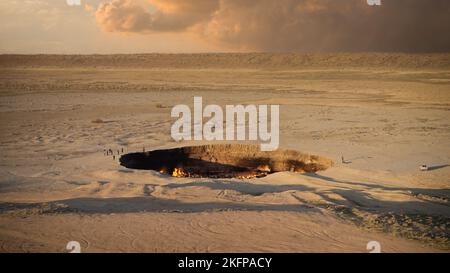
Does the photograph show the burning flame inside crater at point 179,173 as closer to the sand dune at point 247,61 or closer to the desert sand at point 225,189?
the desert sand at point 225,189

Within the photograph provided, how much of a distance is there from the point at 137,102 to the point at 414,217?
19879mm

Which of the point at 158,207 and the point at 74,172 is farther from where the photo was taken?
the point at 74,172

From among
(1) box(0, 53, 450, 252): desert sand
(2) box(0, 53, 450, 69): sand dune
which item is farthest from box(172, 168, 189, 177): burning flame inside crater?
(2) box(0, 53, 450, 69): sand dune

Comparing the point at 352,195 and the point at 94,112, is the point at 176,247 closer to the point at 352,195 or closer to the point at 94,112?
the point at 352,195

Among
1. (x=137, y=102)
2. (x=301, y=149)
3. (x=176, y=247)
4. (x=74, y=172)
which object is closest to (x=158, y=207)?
(x=176, y=247)

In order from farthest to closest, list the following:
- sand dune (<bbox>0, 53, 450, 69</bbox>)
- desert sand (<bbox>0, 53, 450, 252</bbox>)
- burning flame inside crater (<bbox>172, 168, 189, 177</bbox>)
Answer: sand dune (<bbox>0, 53, 450, 69</bbox>)
burning flame inside crater (<bbox>172, 168, 189, 177</bbox>)
desert sand (<bbox>0, 53, 450, 252</bbox>)

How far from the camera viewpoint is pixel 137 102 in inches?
1010

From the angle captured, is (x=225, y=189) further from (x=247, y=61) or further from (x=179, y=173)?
(x=247, y=61)

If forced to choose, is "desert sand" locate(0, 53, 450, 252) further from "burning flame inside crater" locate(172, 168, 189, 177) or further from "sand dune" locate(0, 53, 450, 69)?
"sand dune" locate(0, 53, 450, 69)

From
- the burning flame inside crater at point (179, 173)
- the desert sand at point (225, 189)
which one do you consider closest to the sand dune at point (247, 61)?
the desert sand at point (225, 189)

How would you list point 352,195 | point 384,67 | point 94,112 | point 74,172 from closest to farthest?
point 352,195, point 74,172, point 94,112, point 384,67

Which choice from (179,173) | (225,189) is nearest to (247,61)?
(179,173)

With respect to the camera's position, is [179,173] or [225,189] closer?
[225,189]

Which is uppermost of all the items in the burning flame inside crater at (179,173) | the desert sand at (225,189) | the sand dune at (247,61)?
the sand dune at (247,61)
